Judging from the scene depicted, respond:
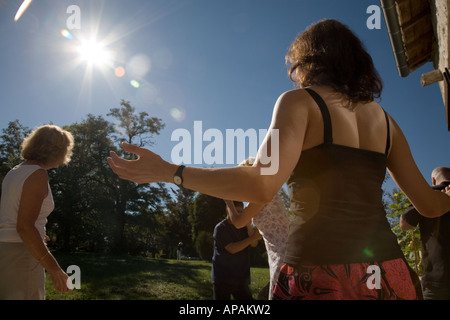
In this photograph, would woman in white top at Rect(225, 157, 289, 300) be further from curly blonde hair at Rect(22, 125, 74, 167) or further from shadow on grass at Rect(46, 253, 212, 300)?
shadow on grass at Rect(46, 253, 212, 300)

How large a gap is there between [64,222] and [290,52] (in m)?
30.3

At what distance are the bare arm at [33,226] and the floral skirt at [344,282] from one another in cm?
205

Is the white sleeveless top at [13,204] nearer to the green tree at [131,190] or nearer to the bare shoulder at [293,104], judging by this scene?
the bare shoulder at [293,104]

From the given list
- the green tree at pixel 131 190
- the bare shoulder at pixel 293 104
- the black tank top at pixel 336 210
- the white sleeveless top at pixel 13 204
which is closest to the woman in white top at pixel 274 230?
the black tank top at pixel 336 210

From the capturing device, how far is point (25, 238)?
7.55 feet

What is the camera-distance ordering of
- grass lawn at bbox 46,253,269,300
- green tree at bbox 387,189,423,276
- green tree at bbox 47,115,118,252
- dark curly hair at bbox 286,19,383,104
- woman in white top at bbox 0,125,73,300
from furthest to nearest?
green tree at bbox 47,115,118,252
grass lawn at bbox 46,253,269,300
green tree at bbox 387,189,423,276
woman in white top at bbox 0,125,73,300
dark curly hair at bbox 286,19,383,104

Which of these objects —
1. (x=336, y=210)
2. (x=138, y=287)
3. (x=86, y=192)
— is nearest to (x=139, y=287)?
(x=138, y=287)

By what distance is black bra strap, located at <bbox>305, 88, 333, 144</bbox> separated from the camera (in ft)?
3.46

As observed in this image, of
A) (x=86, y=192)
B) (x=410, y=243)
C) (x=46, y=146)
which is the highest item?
(x=86, y=192)

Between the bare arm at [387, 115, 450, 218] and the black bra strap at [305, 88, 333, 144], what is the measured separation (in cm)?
44

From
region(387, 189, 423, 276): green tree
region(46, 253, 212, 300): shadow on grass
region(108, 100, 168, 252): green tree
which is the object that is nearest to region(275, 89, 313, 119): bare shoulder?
region(387, 189, 423, 276): green tree

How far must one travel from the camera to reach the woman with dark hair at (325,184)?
94cm

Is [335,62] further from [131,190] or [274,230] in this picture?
[131,190]

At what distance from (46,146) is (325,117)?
2.53m
